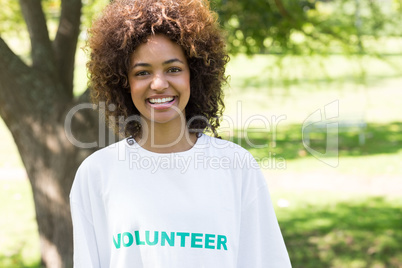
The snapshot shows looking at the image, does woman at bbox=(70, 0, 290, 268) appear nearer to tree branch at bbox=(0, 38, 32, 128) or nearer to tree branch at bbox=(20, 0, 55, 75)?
tree branch at bbox=(0, 38, 32, 128)

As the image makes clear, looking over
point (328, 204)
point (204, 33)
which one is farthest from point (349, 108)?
point (204, 33)

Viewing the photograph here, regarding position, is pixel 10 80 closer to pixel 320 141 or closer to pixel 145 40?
pixel 145 40

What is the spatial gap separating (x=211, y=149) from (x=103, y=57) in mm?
567

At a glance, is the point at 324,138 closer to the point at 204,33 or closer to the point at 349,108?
the point at 349,108

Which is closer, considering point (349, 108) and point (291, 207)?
point (291, 207)

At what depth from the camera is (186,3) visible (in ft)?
6.85

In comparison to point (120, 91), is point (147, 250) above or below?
below

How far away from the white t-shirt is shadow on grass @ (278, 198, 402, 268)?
2688 mm

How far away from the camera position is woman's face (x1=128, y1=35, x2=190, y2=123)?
1.96 meters

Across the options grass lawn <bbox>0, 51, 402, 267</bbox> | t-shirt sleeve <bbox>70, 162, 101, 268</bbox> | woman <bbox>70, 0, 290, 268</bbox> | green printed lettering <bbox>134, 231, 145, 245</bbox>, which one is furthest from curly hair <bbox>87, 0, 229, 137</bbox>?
grass lawn <bbox>0, 51, 402, 267</bbox>

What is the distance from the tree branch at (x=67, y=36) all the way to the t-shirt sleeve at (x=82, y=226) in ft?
6.93

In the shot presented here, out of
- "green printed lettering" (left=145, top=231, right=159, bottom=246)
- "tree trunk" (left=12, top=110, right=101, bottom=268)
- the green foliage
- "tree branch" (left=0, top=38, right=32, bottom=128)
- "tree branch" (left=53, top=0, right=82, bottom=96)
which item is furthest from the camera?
the green foliage

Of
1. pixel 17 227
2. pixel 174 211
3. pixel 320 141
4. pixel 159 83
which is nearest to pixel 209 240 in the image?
pixel 174 211

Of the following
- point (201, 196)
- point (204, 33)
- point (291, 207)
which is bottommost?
point (291, 207)
